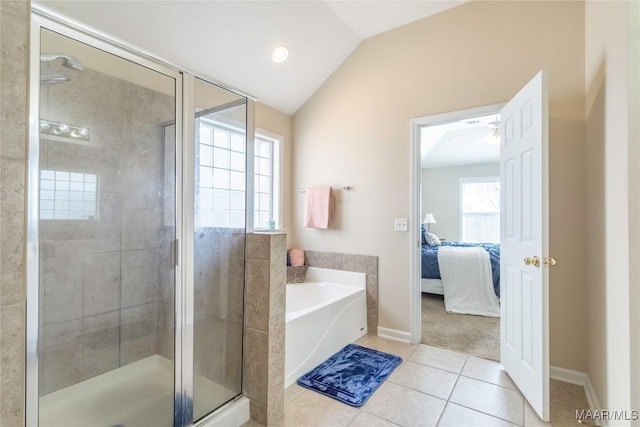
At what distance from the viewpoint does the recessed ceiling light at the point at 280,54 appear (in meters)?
2.70

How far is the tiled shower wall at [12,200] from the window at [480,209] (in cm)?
734

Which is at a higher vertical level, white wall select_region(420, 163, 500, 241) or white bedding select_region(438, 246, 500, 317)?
white wall select_region(420, 163, 500, 241)

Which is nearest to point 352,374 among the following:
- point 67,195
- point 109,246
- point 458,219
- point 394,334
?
point 394,334

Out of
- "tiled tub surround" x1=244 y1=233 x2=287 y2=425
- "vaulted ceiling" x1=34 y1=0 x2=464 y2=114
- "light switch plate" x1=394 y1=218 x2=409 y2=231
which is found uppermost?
"vaulted ceiling" x1=34 y1=0 x2=464 y2=114

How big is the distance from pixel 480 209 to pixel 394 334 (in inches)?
200

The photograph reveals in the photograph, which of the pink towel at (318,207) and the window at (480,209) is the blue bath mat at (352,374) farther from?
the window at (480,209)

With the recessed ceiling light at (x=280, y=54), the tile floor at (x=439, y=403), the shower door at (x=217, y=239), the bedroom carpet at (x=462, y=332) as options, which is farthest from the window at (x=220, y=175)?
the bedroom carpet at (x=462, y=332)

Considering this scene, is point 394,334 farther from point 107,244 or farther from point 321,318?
point 107,244

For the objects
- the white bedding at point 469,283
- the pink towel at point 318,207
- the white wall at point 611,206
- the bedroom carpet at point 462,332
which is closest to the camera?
the white wall at point 611,206

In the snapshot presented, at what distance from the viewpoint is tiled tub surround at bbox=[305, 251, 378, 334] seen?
3010 mm

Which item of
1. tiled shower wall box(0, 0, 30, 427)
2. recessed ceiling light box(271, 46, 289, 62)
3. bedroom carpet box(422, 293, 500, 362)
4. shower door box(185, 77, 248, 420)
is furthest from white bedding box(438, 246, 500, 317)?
tiled shower wall box(0, 0, 30, 427)

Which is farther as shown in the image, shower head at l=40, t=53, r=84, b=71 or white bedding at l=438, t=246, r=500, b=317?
white bedding at l=438, t=246, r=500, b=317

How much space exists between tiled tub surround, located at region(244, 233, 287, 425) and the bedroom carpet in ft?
5.55

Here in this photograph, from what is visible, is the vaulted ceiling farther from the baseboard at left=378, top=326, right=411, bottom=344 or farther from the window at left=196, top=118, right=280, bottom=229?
the baseboard at left=378, top=326, right=411, bottom=344
